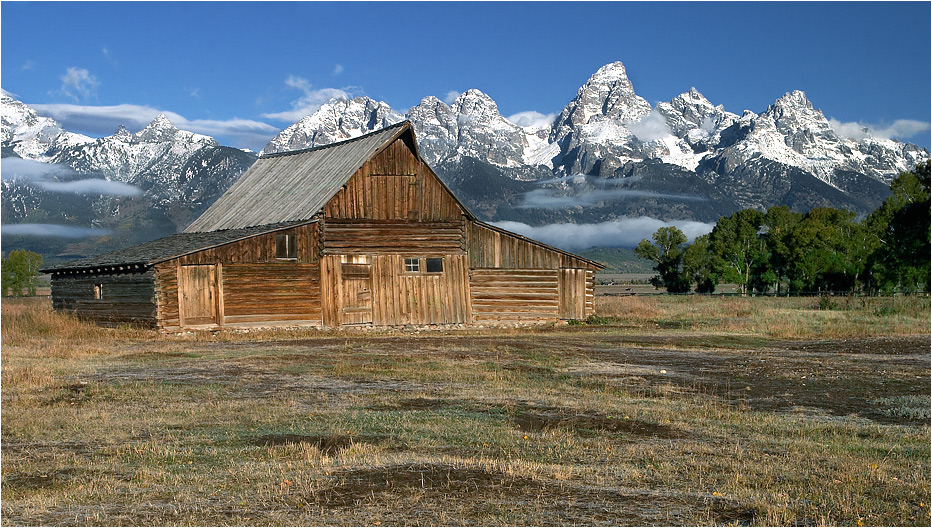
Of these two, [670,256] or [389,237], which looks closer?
[389,237]

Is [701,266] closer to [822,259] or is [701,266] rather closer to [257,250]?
Result: [822,259]

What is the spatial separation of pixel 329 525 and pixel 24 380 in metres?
13.5

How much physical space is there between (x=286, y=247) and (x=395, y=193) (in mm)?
5443

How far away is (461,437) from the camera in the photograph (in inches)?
551

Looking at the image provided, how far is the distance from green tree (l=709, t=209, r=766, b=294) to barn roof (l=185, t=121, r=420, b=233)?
59533mm

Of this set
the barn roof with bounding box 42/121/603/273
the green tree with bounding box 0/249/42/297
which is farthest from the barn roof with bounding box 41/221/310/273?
the green tree with bounding box 0/249/42/297

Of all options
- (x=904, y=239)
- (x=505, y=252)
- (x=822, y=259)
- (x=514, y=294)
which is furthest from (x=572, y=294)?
(x=822, y=259)

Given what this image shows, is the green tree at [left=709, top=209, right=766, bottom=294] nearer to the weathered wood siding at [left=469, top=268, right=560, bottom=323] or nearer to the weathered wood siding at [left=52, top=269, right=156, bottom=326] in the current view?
the weathered wood siding at [left=469, top=268, right=560, bottom=323]

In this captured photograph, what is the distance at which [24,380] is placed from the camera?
20.1m

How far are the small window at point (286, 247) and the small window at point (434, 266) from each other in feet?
19.8

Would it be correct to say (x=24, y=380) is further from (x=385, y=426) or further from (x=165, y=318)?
(x=165, y=318)

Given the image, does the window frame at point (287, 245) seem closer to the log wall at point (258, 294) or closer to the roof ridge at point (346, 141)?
the log wall at point (258, 294)

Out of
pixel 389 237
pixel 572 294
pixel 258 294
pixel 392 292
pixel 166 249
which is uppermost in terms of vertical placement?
pixel 389 237

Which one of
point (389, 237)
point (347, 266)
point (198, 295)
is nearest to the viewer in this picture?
point (198, 295)
